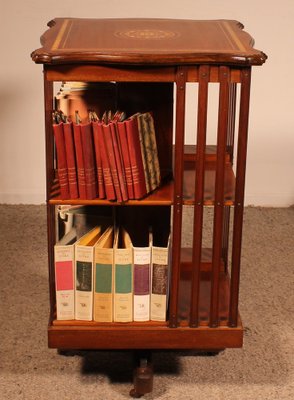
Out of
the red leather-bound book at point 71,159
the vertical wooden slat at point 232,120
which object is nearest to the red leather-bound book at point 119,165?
the red leather-bound book at point 71,159

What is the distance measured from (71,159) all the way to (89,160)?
5 centimetres

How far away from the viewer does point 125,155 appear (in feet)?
6.56

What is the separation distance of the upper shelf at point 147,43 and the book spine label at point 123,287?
53 centimetres

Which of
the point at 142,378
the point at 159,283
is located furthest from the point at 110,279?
the point at 142,378

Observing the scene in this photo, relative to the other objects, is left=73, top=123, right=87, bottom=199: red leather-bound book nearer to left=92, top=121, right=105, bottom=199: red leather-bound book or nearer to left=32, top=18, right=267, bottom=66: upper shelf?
left=92, top=121, right=105, bottom=199: red leather-bound book

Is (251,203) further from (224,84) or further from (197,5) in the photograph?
(224,84)

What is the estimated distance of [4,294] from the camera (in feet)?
9.16

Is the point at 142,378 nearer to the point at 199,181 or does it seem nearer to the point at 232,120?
the point at 199,181

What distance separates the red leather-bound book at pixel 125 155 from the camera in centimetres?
197

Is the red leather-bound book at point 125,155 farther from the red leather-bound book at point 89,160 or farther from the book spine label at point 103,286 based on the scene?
the book spine label at point 103,286

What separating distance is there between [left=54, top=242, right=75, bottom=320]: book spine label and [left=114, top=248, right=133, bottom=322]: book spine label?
12 centimetres

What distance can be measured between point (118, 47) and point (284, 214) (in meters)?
1.83

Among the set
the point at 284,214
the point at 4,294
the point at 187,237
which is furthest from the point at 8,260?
the point at 284,214

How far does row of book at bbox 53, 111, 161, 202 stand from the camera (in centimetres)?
197
